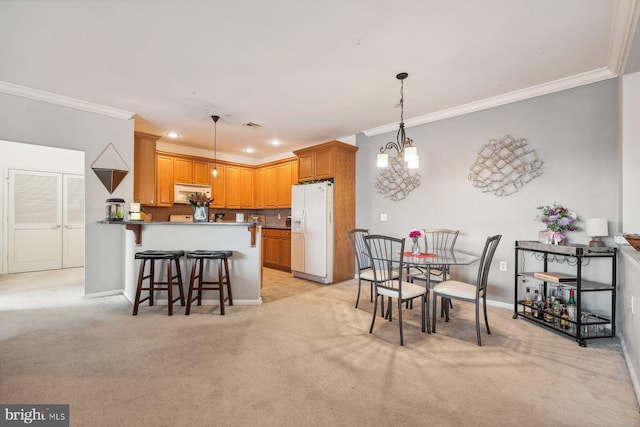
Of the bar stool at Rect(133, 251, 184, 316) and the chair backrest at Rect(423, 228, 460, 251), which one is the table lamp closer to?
the chair backrest at Rect(423, 228, 460, 251)

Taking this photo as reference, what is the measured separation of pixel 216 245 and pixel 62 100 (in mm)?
2608

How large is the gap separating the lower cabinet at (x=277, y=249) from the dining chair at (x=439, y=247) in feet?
8.87

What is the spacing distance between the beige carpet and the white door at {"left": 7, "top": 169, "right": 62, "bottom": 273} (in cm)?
327

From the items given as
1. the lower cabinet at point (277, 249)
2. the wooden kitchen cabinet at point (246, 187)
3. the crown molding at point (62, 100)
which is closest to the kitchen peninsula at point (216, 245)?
the crown molding at point (62, 100)

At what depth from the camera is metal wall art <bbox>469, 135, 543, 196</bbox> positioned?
3240 millimetres

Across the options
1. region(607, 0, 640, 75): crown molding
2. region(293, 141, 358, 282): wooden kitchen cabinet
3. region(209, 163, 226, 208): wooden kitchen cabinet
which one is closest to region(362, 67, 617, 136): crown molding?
region(607, 0, 640, 75): crown molding

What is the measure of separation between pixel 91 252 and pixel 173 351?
2.41m

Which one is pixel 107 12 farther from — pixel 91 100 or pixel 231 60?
pixel 91 100

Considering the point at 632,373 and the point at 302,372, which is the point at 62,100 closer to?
the point at 302,372

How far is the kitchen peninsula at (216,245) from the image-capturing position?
3.49 m

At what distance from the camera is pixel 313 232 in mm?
4797

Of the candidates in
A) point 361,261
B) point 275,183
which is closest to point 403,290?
point 361,261

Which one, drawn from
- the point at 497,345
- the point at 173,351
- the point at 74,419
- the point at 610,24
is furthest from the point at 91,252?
the point at 610,24

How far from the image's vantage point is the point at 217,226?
3520mm
